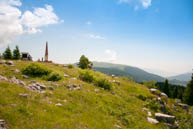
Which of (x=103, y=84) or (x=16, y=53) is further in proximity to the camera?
(x=16, y=53)

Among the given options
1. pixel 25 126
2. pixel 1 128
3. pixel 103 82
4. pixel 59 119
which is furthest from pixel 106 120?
pixel 103 82

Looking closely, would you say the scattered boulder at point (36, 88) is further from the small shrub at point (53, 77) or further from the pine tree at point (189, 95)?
the pine tree at point (189, 95)

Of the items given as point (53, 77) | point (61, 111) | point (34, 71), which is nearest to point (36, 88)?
point (53, 77)

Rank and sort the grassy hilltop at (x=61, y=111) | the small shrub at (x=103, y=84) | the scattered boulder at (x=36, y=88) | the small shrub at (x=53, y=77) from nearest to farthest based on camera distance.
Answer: the grassy hilltop at (x=61, y=111) → the scattered boulder at (x=36, y=88) → the small shrub at (x=53, y=77) → the small shrub at (x=103, y=84)

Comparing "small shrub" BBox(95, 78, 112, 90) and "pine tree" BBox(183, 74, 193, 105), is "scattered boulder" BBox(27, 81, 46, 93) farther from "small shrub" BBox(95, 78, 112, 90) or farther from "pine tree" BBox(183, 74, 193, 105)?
"pine tree" BBox(183, 74, 193, 105)

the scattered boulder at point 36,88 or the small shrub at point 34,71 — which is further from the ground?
the small shrub at point 34,71

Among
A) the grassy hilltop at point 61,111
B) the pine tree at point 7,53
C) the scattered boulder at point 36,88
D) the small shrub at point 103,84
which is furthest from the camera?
the pine tree at point 7,53

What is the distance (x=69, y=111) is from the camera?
8820 millimetres

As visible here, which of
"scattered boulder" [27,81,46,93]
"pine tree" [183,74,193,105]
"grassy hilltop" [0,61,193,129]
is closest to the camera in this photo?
"grassy hilltop" [0,61,193,129]

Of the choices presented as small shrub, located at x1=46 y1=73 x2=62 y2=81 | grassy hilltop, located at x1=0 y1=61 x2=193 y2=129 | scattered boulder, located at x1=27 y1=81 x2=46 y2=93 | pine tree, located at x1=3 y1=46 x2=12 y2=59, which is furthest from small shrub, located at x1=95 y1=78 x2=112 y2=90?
pine tree, located at x1=3 y1=46 x2=12 y2=59

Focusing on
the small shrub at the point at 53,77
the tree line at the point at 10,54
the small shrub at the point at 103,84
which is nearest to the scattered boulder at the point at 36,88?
the small shrub at the point at 53,77

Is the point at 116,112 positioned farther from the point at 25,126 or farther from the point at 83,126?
the point at 25,126

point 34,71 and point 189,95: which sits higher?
point 34,71

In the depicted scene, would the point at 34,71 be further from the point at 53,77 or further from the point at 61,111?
the point at 61,111
